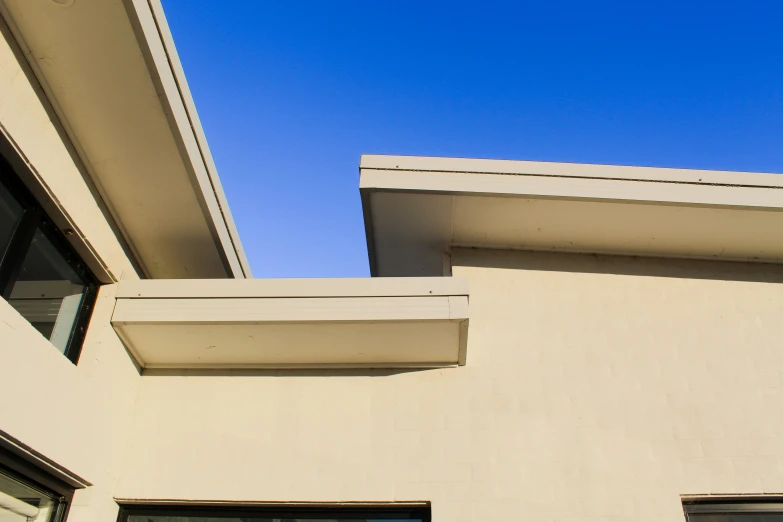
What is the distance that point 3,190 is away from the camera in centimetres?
301

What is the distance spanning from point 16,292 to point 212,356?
46.0 inches

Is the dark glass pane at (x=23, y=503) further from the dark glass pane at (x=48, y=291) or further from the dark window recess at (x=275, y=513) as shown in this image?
the dark glass pane at (x=48, y=291)

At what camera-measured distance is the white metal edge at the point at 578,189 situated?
3957 mm

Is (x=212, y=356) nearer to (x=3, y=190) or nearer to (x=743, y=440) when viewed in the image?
(x=3, y=190)

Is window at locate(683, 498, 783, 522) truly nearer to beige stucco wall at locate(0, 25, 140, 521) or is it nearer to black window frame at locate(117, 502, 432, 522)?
black window frame at locate(117, 502, 432, 522)

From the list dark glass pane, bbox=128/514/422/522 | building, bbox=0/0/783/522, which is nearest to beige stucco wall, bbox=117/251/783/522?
building, bbox=0/0/783/522

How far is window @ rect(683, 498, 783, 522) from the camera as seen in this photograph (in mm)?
3385

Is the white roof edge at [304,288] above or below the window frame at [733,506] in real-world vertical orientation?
above

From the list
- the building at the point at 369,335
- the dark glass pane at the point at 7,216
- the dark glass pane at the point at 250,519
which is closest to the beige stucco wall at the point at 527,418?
the building at the point at 369,335

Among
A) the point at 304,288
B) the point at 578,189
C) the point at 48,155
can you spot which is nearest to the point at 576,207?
the point at 578,189

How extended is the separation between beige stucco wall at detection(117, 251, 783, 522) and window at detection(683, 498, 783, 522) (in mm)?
83

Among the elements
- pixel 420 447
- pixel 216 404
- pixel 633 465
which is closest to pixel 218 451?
pixel 216 404

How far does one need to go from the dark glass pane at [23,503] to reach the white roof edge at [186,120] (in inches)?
67.7

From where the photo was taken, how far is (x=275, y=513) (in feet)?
11.5
